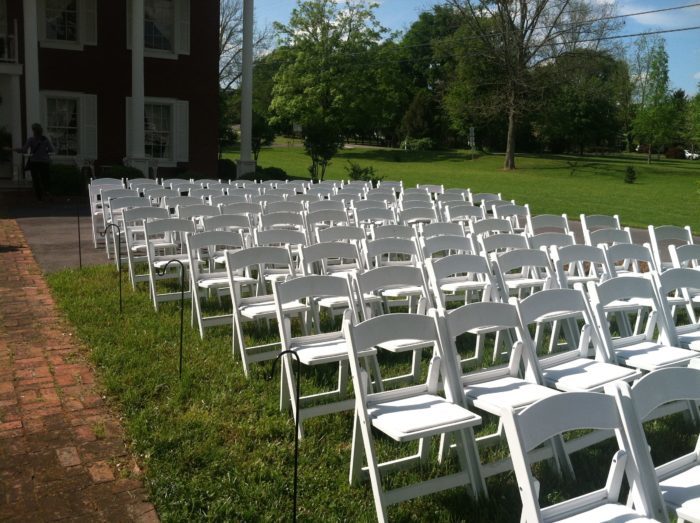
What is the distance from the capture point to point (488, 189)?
101 ft

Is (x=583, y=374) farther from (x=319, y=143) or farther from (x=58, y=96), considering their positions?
(x=58, y=96)

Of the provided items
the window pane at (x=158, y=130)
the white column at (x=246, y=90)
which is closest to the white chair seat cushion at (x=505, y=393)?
the white column at (x=246, y=90)

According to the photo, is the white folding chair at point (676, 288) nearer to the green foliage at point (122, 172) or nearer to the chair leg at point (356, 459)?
the chair leg at point (356, 459)

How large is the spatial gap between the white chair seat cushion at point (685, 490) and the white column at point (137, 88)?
18509 mm

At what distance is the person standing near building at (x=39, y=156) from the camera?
15.6 metres

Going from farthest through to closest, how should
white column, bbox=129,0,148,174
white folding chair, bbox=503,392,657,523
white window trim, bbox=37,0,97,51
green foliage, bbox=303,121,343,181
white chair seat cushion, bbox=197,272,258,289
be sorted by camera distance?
green foliage, bbox=303,121,343,181 → white window trim, bbox=37,0,97,51 → white column, bbox=129,0,148,174 → white chair seat cushion, bbox=197,272,258,289 → white folding chair, bbox=503,392,657,523

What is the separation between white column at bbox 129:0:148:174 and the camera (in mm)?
19562

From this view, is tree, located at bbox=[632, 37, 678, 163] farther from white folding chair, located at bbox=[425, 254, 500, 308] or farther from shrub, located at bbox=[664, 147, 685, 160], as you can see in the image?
white folding chair, located at bbox=[425, 254, 500, 308]

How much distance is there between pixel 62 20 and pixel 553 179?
1065 inches

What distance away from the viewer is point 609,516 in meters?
2.84

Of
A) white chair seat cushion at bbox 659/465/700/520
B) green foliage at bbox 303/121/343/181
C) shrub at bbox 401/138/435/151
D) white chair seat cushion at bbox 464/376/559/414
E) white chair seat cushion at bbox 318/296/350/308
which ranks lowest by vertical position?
white chair seat cushion at bbox 659/465/700/520

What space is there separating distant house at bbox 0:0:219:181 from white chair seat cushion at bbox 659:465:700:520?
18.5 metres

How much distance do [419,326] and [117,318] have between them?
12.8 ft

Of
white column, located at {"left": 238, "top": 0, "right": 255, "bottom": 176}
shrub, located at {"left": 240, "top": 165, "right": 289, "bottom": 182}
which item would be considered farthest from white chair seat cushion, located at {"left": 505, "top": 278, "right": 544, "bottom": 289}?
white column, located at {"left": 238, "top": 0, "right": 255, "bottom": 176}
